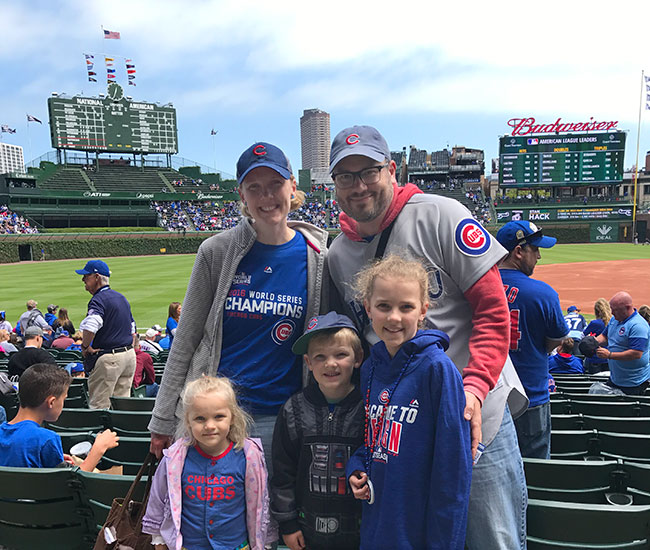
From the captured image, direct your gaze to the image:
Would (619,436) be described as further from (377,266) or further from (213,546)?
(213,546)

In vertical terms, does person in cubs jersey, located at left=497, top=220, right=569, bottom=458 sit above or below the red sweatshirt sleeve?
below

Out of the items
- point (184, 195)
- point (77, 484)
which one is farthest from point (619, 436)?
point (184, 195)

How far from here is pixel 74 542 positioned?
8.82ft

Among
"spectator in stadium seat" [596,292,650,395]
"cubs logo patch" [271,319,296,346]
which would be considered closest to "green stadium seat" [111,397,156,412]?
"cubs logo patch" [271,319,296,346]

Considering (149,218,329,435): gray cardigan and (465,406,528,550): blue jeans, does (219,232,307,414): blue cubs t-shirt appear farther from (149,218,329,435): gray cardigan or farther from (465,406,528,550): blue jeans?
(465,406,528,550): blue jeans

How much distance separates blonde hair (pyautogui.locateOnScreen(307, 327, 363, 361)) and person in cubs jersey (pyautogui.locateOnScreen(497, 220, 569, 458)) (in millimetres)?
1556

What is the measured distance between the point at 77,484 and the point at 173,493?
A: 681 millimetres

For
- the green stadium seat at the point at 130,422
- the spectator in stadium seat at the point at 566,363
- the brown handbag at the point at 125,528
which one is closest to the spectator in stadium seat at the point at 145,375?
the green stadium seat at the point at 130,422

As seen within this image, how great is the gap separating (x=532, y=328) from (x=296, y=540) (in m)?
2.19

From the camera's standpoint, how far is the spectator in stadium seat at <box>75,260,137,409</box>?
19.6 feet

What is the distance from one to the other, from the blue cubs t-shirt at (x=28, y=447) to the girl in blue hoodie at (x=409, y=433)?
1975mm

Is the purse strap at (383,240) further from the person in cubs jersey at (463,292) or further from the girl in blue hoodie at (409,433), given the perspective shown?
the girl in blue hoodie at (409,433)

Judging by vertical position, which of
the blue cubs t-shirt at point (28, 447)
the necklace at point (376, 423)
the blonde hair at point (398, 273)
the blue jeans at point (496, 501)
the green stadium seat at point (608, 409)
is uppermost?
the blonde hair at point (398, 273)

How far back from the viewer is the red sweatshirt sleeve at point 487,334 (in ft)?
6.24
